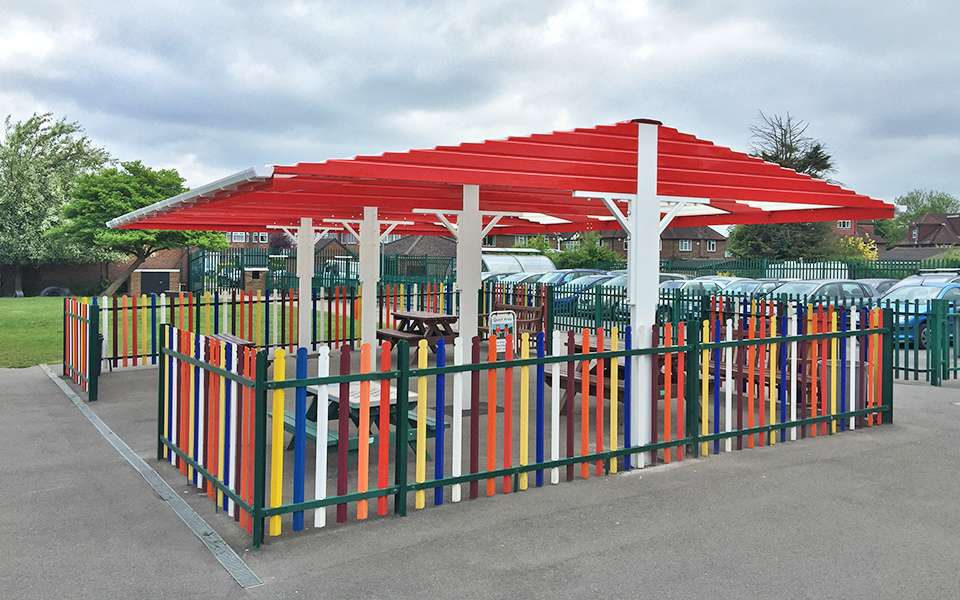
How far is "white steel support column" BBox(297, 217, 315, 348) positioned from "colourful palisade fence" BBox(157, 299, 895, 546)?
658cm

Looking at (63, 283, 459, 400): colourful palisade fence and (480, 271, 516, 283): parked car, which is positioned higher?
(480, 271, 516, 283): parked car

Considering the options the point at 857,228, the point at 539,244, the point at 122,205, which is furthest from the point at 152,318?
the point at 857,228

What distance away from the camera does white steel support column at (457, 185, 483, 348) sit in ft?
34.0

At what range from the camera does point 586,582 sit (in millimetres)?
4270

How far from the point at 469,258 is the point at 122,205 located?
93.3 ft

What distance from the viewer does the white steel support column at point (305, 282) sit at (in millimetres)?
14484

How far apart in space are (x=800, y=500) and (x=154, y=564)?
431 centimetres

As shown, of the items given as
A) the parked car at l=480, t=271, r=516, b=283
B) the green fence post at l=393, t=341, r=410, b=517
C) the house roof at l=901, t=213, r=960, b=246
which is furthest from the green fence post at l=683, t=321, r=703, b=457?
the house roof at l=901, t=213, r=960, b=246

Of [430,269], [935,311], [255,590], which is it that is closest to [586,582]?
[255,590]

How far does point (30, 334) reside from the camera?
18.4 meters

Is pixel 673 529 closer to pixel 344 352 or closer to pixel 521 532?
pixel 521 532

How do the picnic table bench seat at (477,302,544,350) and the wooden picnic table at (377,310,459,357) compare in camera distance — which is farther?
the picnic table bench seat at (477,302,544,350)

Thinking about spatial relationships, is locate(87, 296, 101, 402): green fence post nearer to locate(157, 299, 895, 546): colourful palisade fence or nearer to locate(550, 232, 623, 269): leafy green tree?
locate(157, 299, 895, 546): colourful palisade fence

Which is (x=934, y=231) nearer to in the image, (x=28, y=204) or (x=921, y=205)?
(x=921, y=205)
